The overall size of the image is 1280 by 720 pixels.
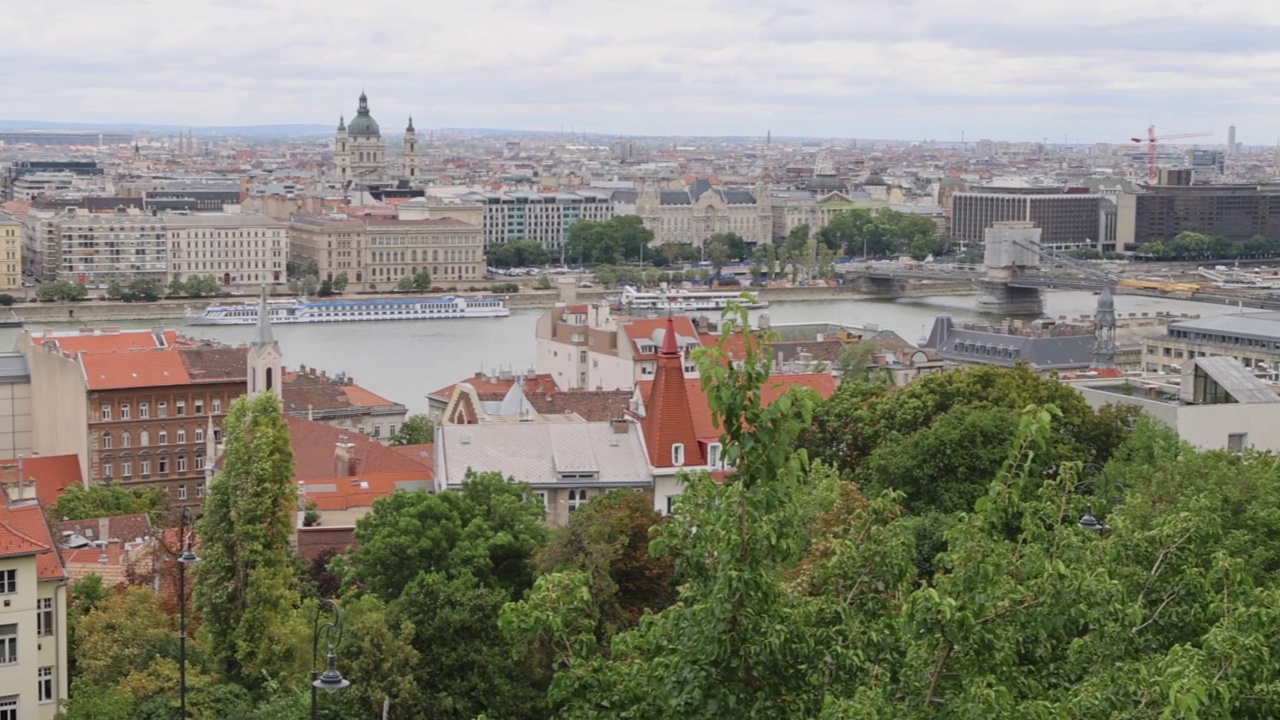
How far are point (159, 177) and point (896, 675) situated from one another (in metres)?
75.1

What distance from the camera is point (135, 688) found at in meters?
7.59

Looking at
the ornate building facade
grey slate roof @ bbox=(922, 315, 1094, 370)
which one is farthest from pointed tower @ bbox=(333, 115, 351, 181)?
grey slate roof @ bbox=(922, 315, 1094, 370)

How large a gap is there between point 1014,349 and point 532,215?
3401 cm

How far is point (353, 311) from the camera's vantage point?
39.1 metres

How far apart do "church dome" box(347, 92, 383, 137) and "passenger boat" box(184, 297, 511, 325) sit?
95.7ft

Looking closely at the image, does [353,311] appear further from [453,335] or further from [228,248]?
[228,248]

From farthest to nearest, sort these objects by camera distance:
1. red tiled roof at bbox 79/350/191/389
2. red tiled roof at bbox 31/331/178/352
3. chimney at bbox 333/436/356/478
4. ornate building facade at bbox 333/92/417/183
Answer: ornate building facade at bbox 333/92/417/183 → red tiled roof at bbox 31/331/178/352 → red tiled roof at bbox 79/350/191/389 → chimney at bbox 333/436/356/478

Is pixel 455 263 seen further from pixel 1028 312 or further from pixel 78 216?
pixel 1028 312

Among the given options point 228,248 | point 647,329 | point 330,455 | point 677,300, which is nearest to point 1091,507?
point 330,455

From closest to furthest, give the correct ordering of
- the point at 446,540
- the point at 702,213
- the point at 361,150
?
the point at 446,540 < the point at 702,213 < the point at 361,150

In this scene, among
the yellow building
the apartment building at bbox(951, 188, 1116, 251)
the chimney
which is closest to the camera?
the chimney

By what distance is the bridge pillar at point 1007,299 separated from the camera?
1673 inches

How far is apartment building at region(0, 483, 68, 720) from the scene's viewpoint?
289 inches

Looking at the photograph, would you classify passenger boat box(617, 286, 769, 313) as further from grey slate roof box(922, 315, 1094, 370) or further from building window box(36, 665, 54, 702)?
building window box(36, 665, 54, 702)
